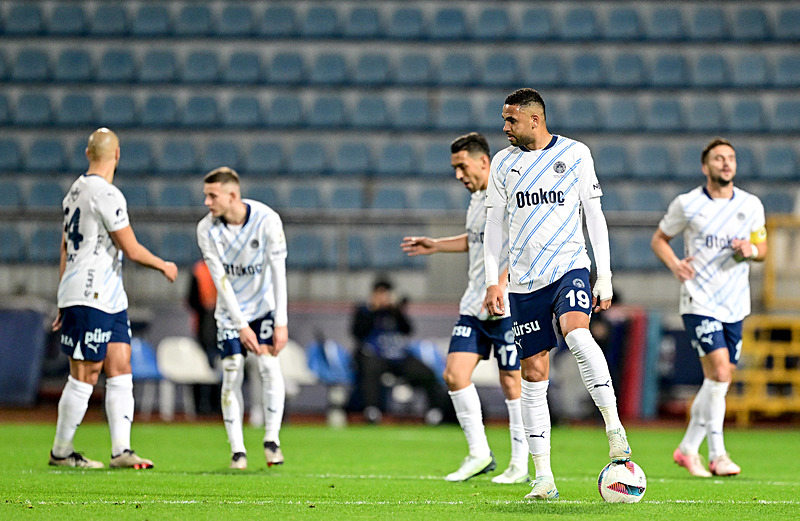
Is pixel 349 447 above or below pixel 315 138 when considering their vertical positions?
below

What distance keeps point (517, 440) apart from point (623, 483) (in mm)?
1729

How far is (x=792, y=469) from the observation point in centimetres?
909

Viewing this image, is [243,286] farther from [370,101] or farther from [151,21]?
[151,21]

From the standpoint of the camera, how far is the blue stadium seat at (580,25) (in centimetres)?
2053

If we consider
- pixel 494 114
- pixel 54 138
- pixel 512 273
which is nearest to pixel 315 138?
pixel 494 114

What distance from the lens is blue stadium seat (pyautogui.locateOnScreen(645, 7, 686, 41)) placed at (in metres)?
20.6

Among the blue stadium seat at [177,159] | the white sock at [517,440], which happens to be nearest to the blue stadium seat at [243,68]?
the blue stadium seat at [177,159]

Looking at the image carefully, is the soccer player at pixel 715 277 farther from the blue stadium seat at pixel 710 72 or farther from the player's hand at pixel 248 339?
the blue stadium seat at pixel 710 72

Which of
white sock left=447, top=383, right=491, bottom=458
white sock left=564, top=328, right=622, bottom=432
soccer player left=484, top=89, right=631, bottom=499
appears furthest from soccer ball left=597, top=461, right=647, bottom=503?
Result: white sock left=447, top=383, right=491, bottom=458

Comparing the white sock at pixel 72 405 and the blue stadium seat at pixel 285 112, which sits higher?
the blue stadium seat at pixel 285 112

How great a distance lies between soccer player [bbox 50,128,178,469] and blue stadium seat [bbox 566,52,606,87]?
13582 mm

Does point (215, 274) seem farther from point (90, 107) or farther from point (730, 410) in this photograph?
point (90, 107)

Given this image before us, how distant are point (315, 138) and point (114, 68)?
4014 mm

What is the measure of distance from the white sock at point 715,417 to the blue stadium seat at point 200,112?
13308mm
